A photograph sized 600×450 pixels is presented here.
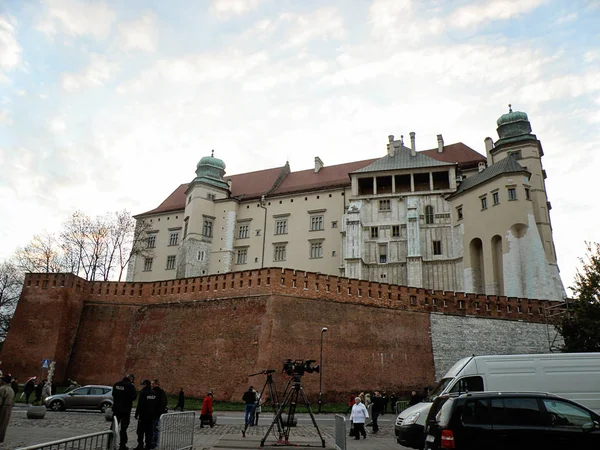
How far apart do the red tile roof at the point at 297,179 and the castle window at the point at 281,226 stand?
10.7 feet

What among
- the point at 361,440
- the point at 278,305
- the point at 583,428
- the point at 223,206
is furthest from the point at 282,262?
the point at 583,428

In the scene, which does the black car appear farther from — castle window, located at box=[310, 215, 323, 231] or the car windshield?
castle window, located at box=[310, 215, 323, 231]

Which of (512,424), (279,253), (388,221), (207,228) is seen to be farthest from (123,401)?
(207,228)

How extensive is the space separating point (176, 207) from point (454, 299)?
119 feet

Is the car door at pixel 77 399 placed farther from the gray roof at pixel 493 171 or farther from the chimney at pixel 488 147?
the chimney at pixel 488 147

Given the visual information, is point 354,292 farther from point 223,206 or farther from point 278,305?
point 223,206

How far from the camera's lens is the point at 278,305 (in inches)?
1135

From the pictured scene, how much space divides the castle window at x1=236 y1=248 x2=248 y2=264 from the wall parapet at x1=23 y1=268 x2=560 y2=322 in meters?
20.1

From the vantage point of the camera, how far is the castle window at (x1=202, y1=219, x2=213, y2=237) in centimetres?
5453

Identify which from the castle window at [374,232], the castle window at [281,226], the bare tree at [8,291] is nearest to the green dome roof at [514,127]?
the castle window at [374,232]

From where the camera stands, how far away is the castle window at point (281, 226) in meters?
52.7

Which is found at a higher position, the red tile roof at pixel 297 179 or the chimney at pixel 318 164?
the chimney at pixel 318 164

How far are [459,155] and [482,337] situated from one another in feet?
77.3

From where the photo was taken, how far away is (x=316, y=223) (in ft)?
168
